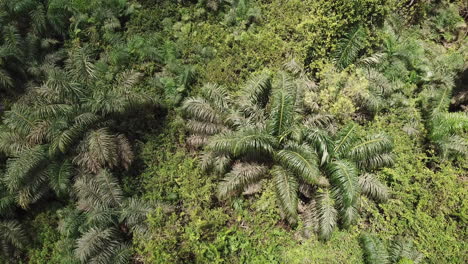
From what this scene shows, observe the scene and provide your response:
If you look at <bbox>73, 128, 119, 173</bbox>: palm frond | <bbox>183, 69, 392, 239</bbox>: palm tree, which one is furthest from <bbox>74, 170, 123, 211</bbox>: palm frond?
<bbox>183, 69, 392, 239</bbox>: palm tree

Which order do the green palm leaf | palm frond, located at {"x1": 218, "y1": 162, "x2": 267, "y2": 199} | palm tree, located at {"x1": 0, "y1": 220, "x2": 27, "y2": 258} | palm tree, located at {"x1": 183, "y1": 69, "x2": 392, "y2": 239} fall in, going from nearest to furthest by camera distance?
palm tree, located at {"x1": 183, "y1": 69, "x2": 392, "y2": 239}
palm frond, located at {"x1": 218, "y1": 162, "x2": 267, "y2": 199}
palm tree, located at {"x1": 0, "y1": 220, "x2": 27, "y2": 258}
the green palm leaf

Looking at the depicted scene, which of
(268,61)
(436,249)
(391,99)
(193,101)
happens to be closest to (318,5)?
(268,61)

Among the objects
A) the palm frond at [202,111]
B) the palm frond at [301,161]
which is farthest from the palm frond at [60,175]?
the palm frond at [301,161]

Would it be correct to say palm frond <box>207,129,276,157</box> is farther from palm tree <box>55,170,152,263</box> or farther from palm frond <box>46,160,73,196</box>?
palm frond <box>46,160,73,196</box>

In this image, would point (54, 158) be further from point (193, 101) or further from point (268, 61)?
point (268, 61)

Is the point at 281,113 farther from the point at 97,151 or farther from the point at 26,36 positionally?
the point at 26,36

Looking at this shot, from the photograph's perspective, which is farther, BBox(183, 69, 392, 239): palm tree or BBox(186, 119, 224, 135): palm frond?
BBox(186, 119, 224, 135): palm frond
